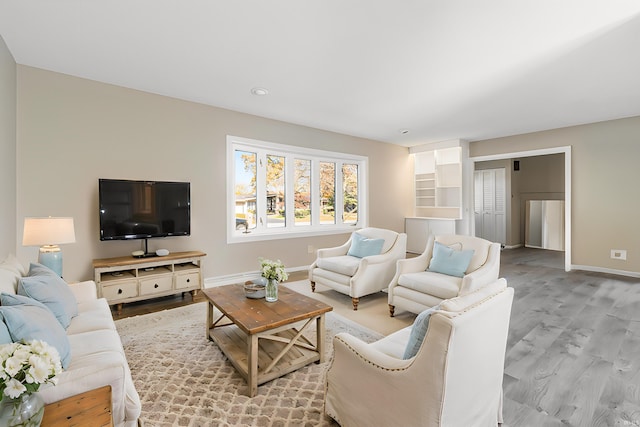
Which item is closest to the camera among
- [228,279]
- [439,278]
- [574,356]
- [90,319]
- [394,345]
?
[394,345]

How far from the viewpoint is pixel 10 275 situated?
75.6 inches

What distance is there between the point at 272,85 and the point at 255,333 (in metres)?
2.85

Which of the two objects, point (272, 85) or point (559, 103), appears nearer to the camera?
point (272, 85)

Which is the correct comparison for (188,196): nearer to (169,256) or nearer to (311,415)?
(169,256)

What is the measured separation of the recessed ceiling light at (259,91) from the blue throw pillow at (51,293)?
2.76 metres

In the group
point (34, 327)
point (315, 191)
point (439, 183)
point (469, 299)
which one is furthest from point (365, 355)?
point (439, 183)

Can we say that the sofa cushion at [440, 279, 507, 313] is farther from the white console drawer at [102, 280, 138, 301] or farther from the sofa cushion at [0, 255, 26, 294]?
the white console drawer at [102, 280, 138, 301]

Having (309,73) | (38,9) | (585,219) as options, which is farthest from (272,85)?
(585,219)

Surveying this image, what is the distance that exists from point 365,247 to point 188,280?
90.4 inches

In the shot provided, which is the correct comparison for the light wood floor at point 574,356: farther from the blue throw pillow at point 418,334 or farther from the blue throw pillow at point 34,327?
the blue throw pillow at point 34,327

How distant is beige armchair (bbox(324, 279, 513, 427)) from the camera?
1198 mm

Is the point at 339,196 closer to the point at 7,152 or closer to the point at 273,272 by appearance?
the point at 273,272

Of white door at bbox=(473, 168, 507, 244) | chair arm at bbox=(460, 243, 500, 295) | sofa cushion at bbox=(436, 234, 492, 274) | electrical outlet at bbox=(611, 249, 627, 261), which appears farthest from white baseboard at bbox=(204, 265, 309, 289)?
white door at bbox=(473, 168, 507, 244)

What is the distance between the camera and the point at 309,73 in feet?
10.8
